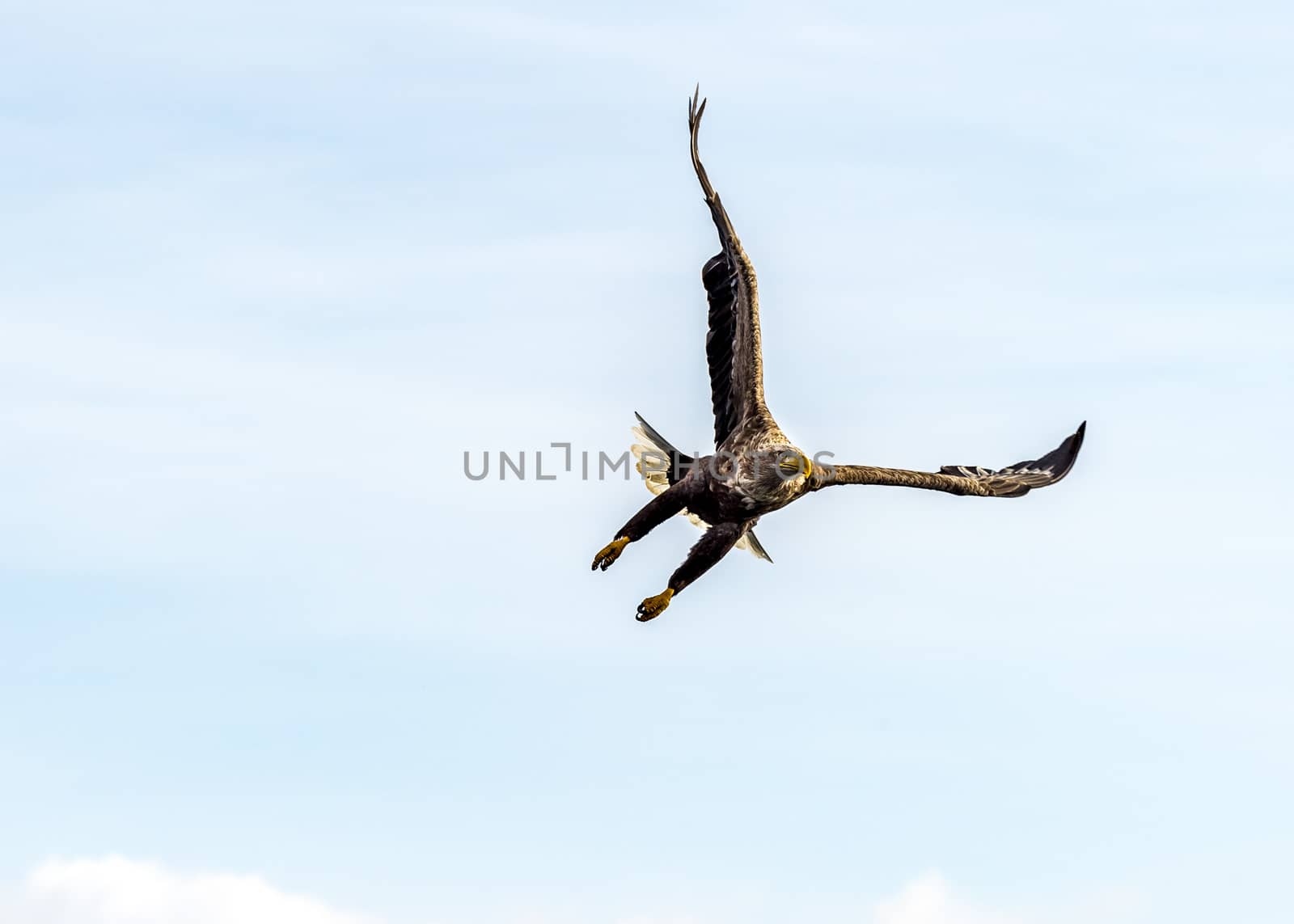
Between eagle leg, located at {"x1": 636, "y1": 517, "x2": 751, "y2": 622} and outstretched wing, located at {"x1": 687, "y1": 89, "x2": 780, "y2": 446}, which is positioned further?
outstretched wing, located at {"x1": 687, "y1": 89, "x2": 780, "y2": 446}

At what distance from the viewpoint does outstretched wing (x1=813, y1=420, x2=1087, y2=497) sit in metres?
19.3

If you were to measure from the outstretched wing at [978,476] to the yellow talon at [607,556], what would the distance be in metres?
2.00

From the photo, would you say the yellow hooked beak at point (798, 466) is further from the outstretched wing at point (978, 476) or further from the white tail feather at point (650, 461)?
the white tail feather at point (650, 461)

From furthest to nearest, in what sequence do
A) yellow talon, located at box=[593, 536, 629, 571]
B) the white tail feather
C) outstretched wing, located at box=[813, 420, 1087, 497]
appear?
Result: the white tail feather, outstretched wing, located at box=[813, 420, 1087, 497], yellow talon, located at box=[593, 536, 629, 571]

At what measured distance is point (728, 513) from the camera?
1902 centimetres

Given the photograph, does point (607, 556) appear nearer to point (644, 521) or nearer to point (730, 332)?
point (644, 521)

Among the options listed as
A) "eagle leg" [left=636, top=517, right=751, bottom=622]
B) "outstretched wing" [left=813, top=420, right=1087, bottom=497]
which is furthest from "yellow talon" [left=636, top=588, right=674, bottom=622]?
"outstretched wing" [left=813, top=420, right=1087, bottom=497]

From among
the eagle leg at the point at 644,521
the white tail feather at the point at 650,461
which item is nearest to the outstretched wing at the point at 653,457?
the white tail feather at the point at 650,461

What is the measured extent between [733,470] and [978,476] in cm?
310

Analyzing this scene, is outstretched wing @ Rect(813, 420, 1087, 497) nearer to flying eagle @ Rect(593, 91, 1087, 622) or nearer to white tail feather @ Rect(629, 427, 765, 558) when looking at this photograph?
flying eagle @ Rect(593, 91, 1087, 622)

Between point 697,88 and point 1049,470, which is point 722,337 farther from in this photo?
point 1049,470

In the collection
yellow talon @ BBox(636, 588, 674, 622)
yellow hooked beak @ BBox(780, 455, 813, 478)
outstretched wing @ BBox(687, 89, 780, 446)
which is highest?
outstretched wing @ BBox(687, 89, 780, 446)

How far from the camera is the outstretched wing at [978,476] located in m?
19.3

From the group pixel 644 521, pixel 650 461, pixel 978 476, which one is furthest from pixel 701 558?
pixel 978 476
